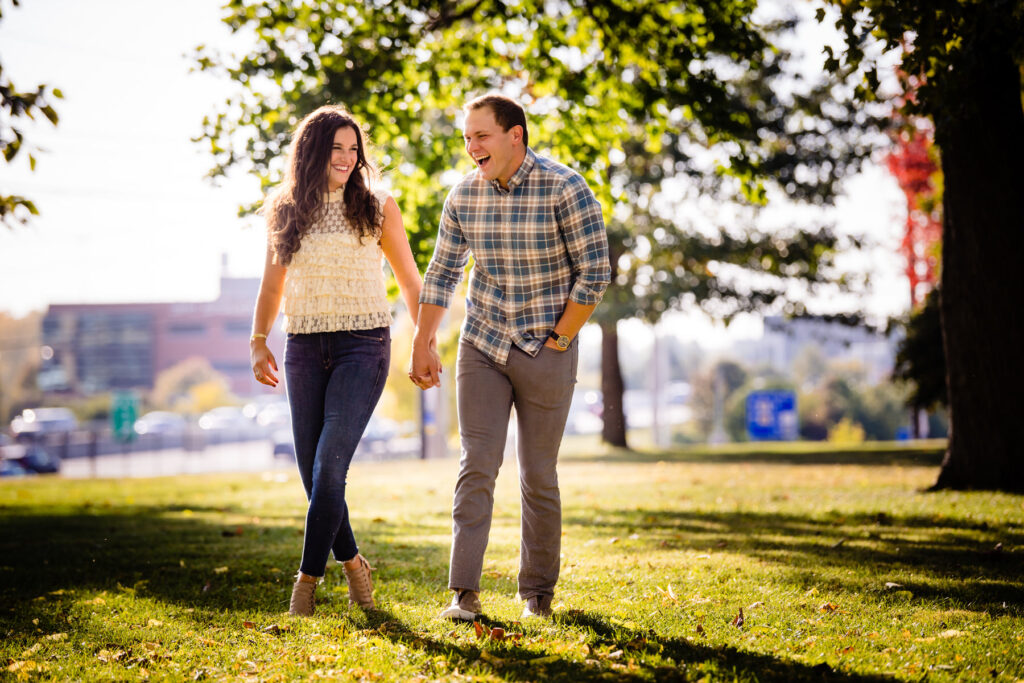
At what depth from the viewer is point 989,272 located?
883cm

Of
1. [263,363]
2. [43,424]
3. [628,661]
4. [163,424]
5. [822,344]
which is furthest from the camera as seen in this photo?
[163,424]

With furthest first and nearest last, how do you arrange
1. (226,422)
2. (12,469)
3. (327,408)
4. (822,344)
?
1. (226,422)
2. (12,469)
3. (822,344)
4. (327,408)

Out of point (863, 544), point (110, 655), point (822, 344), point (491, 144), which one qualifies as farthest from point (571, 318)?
point (822, 344)

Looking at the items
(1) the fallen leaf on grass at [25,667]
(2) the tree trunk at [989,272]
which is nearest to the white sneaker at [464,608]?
(1) the fallen leaf on grass at [25,667]

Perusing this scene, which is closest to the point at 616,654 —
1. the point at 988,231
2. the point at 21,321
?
the point at 988,231

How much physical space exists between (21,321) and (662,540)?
85033 millimetres

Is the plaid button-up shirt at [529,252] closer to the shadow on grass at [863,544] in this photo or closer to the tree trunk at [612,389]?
the shadow on grass at [863,544]

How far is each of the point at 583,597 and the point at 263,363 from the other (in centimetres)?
189

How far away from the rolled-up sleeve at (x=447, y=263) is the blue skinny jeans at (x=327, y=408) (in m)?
0.38

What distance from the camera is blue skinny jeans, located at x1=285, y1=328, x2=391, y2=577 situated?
412 cm

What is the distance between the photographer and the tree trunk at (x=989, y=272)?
8.71 m

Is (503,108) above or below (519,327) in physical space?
above

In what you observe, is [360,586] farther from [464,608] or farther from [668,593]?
[668,593]

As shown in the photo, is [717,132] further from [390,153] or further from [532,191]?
[532,191]
